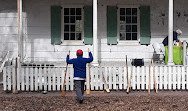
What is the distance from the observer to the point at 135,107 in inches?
344

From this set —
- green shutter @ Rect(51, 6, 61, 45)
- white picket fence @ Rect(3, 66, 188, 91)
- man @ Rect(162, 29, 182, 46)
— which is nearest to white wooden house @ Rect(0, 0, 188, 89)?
green shutter @ Rect(51, 6, 61, 45)

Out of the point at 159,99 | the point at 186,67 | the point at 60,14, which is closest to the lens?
the point at 159,99

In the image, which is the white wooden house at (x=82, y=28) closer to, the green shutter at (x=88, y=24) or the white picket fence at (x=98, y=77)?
the green shutter at (x=88, y=24)

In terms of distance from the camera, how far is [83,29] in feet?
50.8

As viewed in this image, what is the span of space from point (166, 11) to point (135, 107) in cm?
786

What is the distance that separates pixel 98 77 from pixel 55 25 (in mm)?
4504

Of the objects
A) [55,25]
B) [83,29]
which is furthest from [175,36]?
[55,25]

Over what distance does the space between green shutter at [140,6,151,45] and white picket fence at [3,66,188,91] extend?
366 centimetres

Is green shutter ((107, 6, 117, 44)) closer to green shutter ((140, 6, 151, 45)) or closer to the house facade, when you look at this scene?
the house facade

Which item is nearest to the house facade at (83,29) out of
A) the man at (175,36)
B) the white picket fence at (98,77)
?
the man at (175,36)

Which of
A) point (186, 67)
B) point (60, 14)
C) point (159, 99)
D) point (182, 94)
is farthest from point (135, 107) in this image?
point (60, 14)

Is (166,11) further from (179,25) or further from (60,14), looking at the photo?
(60,14)

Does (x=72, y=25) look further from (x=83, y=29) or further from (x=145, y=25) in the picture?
(x=145, y=25)

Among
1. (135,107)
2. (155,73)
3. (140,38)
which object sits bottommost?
(135,107)
